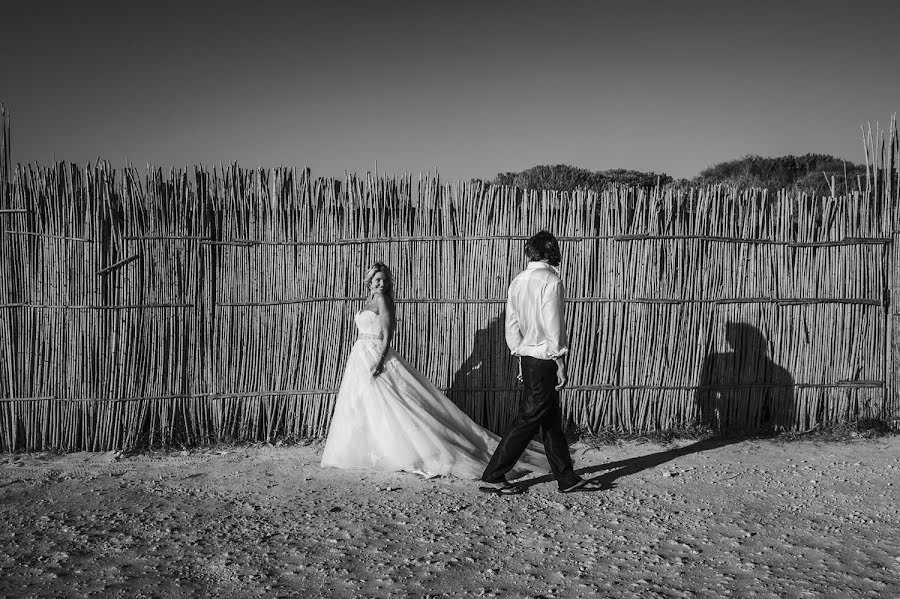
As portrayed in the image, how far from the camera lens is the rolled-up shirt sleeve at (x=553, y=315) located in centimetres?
425

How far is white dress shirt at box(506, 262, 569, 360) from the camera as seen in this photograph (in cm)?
426

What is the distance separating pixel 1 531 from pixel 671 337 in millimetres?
4710

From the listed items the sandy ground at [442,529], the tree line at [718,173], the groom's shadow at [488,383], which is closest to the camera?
the sandy ground at [442,529]

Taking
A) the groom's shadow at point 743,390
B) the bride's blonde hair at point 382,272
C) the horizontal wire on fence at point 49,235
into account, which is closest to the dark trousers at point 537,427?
the bride's blonde hair at point 382,272

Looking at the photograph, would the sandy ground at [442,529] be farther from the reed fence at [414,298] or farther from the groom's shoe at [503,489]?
the reed fence at [414,298]

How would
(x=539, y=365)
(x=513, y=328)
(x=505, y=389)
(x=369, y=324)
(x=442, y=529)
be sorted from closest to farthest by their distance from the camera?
1. (x=442, y=529)
2. (x=539, y=365)
3. (x=513, y=328)
4. (x=369, y=324)
5. (x=505, y=389)

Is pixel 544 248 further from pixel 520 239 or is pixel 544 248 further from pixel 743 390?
pixel 743 390

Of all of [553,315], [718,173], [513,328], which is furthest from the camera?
[718,173]

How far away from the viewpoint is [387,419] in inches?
190

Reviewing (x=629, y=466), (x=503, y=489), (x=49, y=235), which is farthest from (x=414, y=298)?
(x=49, y=235)

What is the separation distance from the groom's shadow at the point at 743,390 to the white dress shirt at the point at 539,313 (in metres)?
2.16

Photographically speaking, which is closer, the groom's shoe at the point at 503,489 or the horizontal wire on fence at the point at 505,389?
the groom's shoe at the point at 503,489

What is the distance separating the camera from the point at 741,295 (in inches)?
232

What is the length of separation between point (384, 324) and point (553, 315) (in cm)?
124
